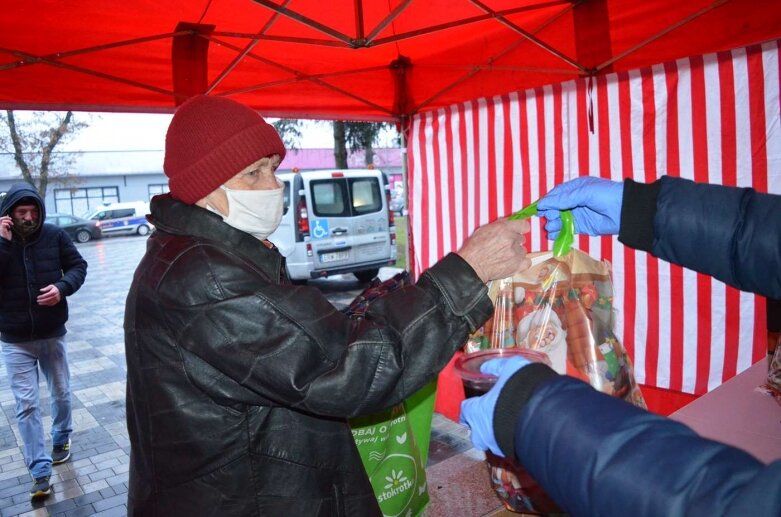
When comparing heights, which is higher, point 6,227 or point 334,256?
point 6,227

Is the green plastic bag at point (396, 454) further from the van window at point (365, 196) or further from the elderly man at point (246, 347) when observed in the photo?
the van window at point (365, 196)

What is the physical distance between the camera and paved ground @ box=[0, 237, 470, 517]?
3.74m

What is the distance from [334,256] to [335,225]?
0.62 meters

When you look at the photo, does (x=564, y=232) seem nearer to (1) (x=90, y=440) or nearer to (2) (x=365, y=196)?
(1) (x=90, y=440)

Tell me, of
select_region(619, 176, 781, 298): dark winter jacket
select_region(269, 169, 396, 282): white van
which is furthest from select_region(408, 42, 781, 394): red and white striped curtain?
select_region(269, 169, 396, 282): white van

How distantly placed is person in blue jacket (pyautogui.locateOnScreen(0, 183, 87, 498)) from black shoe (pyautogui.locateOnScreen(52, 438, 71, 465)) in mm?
388

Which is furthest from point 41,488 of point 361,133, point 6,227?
point 361,133

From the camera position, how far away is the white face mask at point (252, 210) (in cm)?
151

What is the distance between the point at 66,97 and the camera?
333cm

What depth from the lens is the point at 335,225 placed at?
10.9m

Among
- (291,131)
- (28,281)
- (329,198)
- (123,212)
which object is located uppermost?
(291,131)

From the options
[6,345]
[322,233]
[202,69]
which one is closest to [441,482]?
[202,69]

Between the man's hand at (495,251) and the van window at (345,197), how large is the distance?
375 inches

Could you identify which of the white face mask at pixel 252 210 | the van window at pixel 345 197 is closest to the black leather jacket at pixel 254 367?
the white face mask at pixel 252 210
